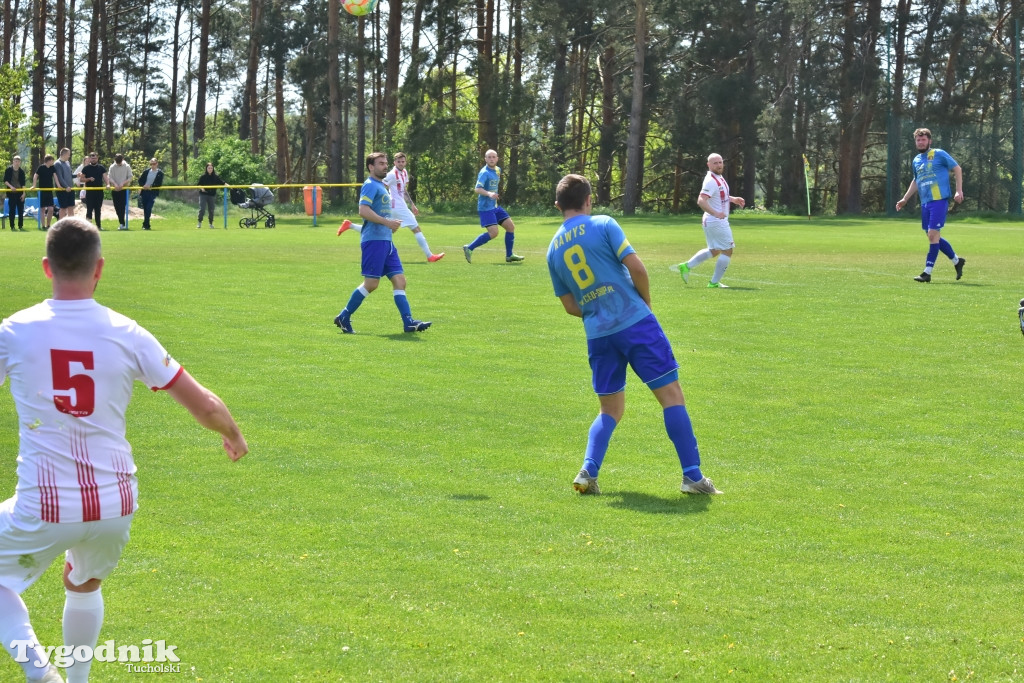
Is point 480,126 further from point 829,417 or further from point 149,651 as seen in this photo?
point 149,651

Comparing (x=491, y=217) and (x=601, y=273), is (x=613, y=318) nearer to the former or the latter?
(x=601, y=273)

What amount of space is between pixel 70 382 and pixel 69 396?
0.04 metres

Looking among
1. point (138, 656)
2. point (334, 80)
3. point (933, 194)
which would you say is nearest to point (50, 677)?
point (138, 656)

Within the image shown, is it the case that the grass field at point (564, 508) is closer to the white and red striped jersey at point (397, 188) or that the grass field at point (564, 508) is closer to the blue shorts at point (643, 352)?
the blue shorts at point (643, 352)

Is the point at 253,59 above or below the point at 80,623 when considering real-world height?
above

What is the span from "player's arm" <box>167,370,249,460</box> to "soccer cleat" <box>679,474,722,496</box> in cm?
378

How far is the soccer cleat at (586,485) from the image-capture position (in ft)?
24.6

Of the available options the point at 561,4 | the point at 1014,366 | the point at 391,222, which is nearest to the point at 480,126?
the point at 561,4

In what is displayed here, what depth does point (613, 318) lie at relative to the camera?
7496mm

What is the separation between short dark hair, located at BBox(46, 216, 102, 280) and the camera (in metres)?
3.97

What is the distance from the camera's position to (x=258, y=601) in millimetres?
5457

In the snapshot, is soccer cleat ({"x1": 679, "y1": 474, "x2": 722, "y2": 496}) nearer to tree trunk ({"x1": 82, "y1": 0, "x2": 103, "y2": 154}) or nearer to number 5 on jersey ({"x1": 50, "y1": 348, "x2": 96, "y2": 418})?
number 5 on jersey ({"x1": 50, "y1": 348, "x2": 96, "y2": 418})

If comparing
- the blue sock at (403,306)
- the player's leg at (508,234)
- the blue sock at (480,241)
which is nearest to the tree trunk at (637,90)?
the player's leg at (508,234)

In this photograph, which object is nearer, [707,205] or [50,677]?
[50,677]
